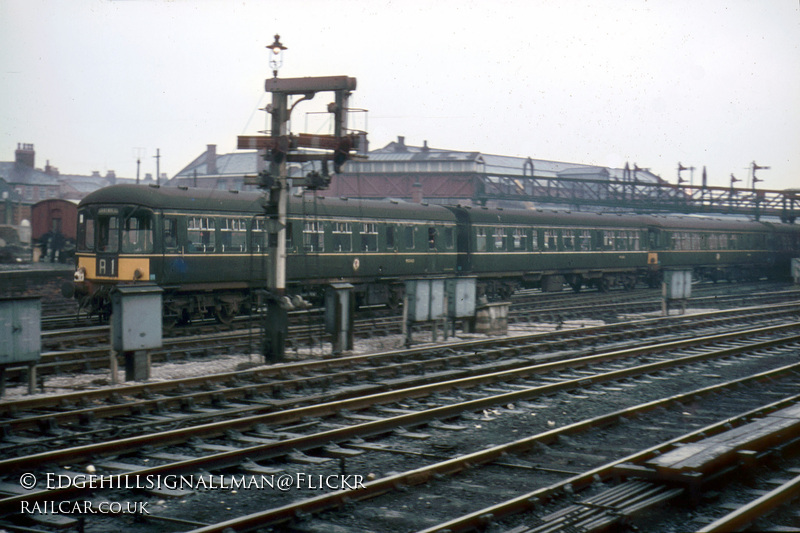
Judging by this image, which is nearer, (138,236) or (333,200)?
(138,236)

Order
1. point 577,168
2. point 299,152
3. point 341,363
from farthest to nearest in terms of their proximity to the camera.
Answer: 1. point 577,168
2. point 299,152
3. point 341,363

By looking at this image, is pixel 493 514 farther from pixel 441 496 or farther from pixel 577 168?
pixel 577 168

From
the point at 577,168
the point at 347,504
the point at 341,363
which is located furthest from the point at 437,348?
the point at 577,168

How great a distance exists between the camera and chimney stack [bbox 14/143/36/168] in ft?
267

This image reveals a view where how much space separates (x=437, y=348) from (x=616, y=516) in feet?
34.1

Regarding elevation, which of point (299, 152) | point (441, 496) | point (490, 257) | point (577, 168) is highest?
point (577, 168)

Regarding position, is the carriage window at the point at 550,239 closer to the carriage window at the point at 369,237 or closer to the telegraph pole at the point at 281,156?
the carriage window at the point at 369,237

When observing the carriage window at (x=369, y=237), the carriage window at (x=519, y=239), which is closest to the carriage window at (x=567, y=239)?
the carriage window at (x=519, y=239)

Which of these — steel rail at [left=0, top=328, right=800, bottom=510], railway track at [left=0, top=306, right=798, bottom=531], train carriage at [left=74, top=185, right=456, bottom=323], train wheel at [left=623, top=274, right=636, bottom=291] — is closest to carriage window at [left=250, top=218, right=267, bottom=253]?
train carriage at [left=74, top=185, right=456, bottom=323]

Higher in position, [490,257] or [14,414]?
[490,257]

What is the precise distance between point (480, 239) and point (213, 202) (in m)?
11.2

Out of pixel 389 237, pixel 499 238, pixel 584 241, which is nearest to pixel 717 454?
pixel 389 237

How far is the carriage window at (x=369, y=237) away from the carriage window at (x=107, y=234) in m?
7.50

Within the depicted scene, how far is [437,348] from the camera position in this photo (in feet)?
54.7
